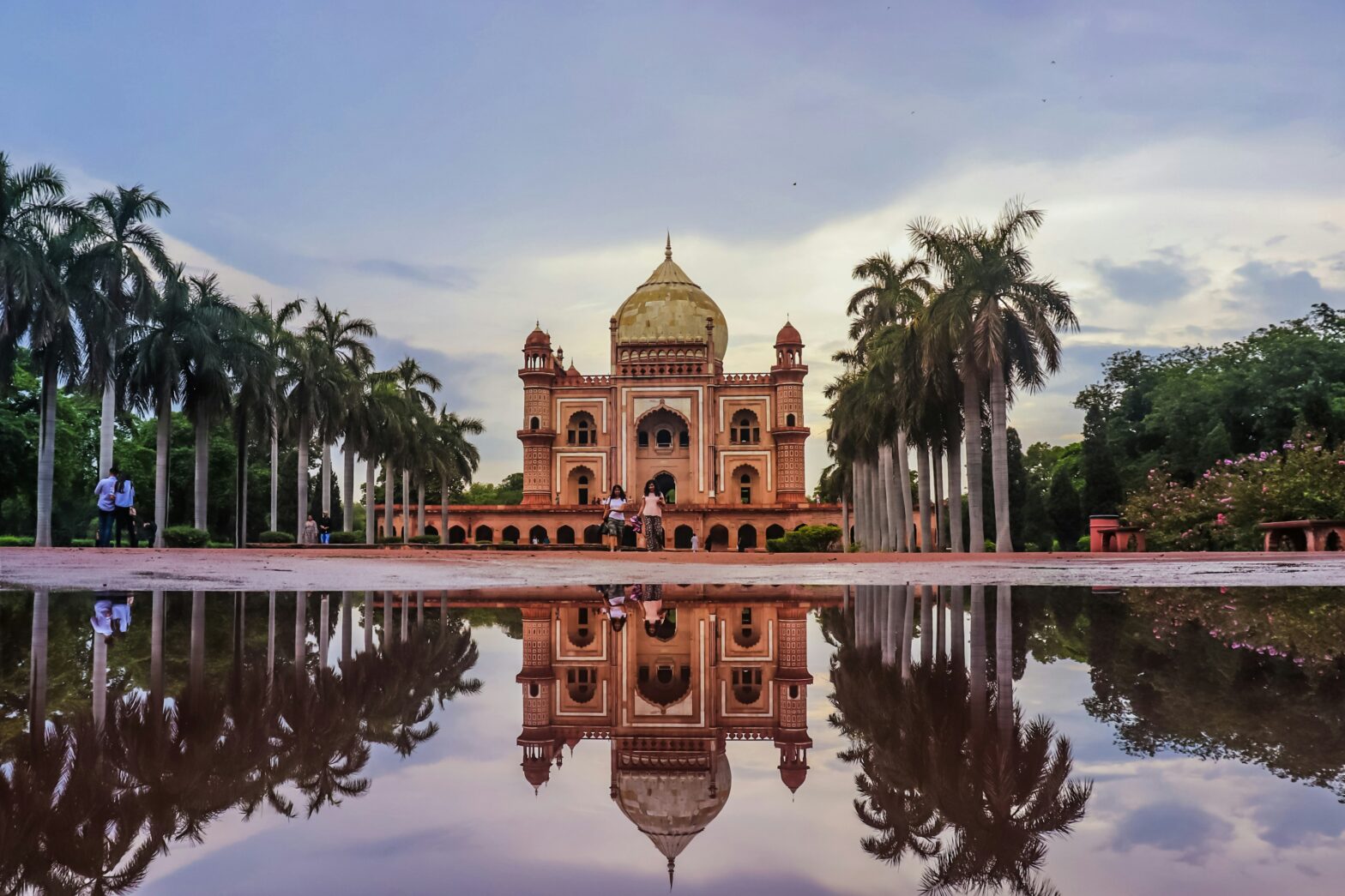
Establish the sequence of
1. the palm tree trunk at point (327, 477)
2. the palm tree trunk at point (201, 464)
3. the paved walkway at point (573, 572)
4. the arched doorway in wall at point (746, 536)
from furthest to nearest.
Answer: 1. the arched doorway in wall at point (746, 536)
2. the palm tree trunk at point (327, 477)
3. the palm tree trunk at point (201, 464)
4. the paved walkway at point (573, 572)

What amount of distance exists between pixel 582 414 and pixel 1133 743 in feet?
→ 183

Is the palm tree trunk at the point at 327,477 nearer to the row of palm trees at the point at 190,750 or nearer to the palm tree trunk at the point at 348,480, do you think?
the palm tree trunk at the point at 348,480

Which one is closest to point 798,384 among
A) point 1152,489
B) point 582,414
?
point 582,414

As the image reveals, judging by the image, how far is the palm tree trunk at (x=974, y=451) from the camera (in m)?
22.4

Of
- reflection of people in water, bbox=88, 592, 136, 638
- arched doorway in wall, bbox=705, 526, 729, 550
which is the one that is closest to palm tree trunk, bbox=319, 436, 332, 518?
arched doorway in wall, bbox=705, 526, 729, 550

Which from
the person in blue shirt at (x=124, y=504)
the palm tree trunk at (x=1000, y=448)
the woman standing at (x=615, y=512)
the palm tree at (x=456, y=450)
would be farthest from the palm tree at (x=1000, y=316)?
the palm tree at (x=456, y=450)

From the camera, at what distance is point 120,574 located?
37.1 ft

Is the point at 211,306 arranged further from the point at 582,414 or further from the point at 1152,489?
the point at 582,414

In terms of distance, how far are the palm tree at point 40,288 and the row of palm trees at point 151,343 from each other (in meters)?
0.03

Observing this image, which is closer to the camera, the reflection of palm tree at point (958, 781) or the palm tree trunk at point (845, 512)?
the reflection of palm tree at point (958, 781)

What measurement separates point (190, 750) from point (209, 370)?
26785 millimetres

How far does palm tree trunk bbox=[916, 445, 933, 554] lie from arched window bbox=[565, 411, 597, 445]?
3115cm

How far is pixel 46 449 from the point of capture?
2453 centimetres

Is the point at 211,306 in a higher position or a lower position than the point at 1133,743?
higher
